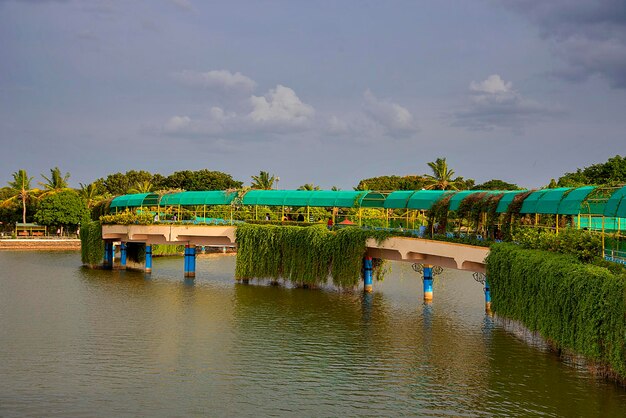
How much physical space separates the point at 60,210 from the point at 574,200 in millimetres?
99821

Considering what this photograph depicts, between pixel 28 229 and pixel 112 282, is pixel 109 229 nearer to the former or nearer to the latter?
pixel 112 282

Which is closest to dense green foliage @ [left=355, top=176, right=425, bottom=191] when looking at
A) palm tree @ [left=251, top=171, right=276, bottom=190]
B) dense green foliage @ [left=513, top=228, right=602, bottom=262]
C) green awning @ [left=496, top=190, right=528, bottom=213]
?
palm tree @ [left=251, top=171, right=276, bottom=190]

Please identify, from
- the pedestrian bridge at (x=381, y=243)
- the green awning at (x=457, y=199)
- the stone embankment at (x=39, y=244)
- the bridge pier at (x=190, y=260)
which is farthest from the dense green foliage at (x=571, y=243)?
the stone embankment at (x=39, y=244)

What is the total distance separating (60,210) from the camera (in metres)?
119

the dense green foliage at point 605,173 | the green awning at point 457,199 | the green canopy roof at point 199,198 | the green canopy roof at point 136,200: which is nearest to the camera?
the green awning at point 457,199

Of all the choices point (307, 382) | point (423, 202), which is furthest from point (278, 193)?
point (307, 382)

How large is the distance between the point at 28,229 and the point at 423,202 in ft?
317

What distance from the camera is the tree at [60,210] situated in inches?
4673

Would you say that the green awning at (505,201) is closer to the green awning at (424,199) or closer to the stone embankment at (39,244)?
the green awning at (424,199)

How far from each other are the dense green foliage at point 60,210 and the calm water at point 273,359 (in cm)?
6627

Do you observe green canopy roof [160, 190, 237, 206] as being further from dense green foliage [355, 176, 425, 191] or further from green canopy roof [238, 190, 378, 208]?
dense green foliage [355, 176, 425, 191]

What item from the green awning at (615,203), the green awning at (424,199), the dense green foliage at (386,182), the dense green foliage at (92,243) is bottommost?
the dense green foliage at (92,243)

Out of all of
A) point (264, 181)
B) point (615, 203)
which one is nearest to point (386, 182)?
point (264, 181)

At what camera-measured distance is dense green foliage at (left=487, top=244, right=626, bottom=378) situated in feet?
80.8
